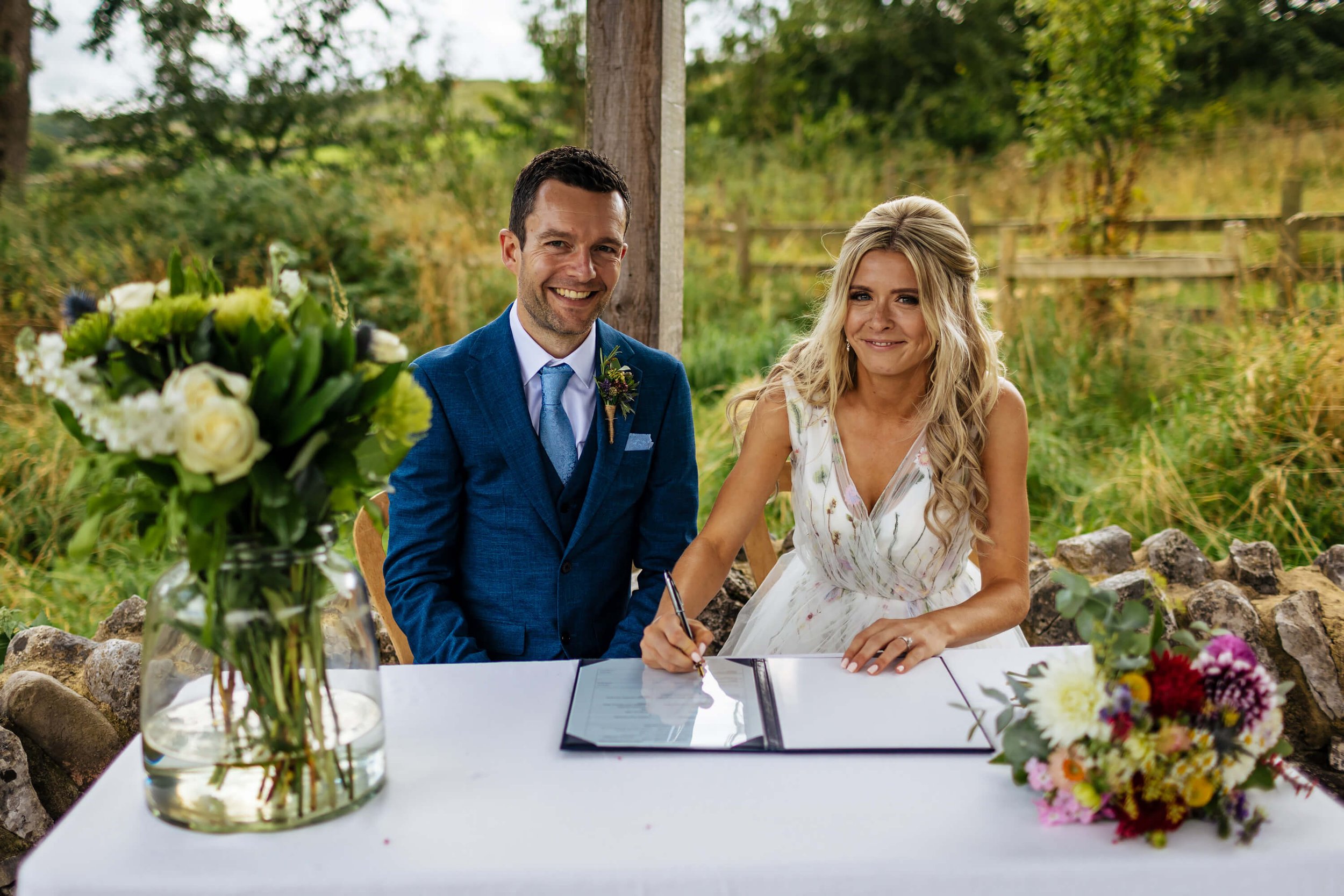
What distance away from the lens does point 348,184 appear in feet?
30.4

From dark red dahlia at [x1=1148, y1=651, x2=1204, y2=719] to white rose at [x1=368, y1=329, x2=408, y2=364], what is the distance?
3.14 ft

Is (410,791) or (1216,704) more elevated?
(1216,704)

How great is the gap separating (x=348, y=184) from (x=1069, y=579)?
9064 millimetres

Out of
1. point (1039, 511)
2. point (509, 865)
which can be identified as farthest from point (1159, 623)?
point (1039, 511)

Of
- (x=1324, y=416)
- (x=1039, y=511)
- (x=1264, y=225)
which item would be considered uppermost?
(x=1264, y=225)

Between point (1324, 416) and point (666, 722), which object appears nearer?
point (666, 722)

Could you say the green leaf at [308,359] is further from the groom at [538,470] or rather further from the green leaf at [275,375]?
the groom at [538,470]

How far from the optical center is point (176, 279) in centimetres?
122

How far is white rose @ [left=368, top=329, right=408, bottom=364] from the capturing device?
1.21 metres

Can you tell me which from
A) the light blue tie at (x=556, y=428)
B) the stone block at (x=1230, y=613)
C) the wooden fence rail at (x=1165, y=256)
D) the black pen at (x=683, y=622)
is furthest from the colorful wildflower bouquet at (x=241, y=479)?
the wooden fence rail at (x=1165, y=256)

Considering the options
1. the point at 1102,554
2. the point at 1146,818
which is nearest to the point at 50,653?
the point at 1146,818

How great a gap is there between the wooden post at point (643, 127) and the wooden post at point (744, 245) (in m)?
6.25

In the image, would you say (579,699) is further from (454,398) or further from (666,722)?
(454,398)

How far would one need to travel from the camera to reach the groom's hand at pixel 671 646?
1.69 m
